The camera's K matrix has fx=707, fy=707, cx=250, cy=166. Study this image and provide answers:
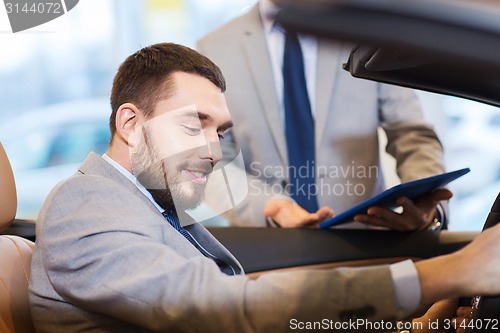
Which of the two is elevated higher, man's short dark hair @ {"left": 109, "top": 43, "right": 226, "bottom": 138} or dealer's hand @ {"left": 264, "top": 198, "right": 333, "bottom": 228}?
man's short dark hair @ {"left": 109, "top": 43, "right": 226, "bottom": 138}

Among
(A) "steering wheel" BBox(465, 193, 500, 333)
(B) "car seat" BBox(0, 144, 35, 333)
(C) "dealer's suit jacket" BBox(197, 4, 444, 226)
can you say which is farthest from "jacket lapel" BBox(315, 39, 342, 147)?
(B) "car seat" BBox(0, 144, 35, 333)

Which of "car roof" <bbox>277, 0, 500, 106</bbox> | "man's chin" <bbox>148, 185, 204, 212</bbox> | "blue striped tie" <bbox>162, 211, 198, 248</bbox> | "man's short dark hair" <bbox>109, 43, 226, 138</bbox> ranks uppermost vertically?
"car roof" <bbox>277, 0, 500, 106</bbox>

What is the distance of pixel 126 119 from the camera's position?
94cm

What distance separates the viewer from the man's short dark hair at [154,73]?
931 millimetres

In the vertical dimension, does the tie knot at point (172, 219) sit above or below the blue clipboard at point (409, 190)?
above

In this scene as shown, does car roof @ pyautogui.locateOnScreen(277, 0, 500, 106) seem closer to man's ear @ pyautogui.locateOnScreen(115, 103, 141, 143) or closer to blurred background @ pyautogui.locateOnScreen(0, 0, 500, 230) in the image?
man's ear @ pyautogui.locateOnScreen(115, 103, 141, 143)

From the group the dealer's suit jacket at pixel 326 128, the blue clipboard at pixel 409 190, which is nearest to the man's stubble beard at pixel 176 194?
the dealer's suit jacket at pixel 326 128

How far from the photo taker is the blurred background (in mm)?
1317

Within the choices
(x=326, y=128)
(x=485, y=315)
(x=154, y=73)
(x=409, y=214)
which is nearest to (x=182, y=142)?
(x=154, y=73)

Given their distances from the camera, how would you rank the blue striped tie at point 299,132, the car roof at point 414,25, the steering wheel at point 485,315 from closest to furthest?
1. the car roof at point 414,25
2. the steering wheel at point 485,315
3. the blue striped tie at point 299,132

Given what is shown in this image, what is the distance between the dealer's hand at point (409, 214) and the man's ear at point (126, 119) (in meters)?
0.51

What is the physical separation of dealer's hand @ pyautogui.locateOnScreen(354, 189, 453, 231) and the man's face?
18.0 inches

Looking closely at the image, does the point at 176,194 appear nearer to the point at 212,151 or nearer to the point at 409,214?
the point at 212,151

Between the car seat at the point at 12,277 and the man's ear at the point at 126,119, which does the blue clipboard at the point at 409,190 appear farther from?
the car seat at the point at 12,277
